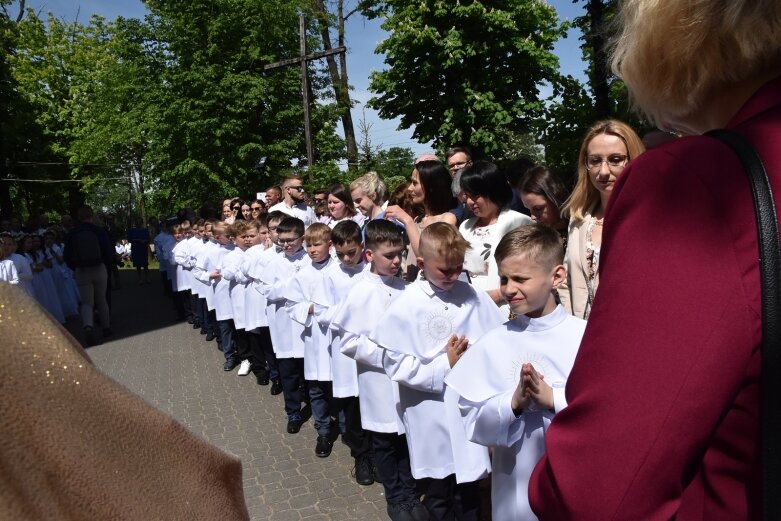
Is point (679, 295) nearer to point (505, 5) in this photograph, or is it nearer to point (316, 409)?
point (316, 409)

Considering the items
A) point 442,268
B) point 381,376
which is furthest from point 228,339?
point 442,268

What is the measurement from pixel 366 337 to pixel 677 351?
132 inches

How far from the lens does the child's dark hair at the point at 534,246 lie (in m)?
2.74

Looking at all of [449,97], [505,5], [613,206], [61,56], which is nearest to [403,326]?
[613,206]

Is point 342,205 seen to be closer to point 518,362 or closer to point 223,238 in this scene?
point 223,238

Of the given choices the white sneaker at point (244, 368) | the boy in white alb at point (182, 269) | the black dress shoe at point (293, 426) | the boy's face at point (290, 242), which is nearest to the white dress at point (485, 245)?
the boy's face at point (290, 242)

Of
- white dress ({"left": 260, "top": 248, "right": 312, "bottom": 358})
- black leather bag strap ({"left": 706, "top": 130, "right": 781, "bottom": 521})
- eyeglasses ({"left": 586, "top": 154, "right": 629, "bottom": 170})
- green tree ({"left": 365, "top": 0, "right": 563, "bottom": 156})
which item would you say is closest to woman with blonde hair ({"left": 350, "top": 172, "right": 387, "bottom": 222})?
white dress ({"left": 260, "top": 248, "right": 312, "bottom": 358})

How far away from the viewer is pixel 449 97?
17938 millimetres

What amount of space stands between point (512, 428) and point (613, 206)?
6.12 feet

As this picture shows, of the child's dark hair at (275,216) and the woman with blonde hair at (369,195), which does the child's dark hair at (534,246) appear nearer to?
the woman with blonde hair at (369,195)

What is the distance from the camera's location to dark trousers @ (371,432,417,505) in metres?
4.08

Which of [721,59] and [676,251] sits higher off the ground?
[721,59]

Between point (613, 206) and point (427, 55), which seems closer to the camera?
point (613, 206)

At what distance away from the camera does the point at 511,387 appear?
A: 8.99ft
